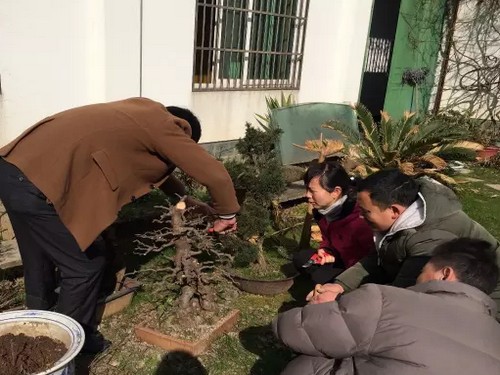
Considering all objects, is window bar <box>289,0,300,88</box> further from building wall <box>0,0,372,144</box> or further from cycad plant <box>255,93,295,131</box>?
building wall <box>0,0,372,144</box>

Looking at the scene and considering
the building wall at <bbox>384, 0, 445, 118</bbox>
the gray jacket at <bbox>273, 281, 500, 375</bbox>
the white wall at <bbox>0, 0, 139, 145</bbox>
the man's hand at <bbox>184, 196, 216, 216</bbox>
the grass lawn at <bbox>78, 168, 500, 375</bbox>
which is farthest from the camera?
the building wall at <bbox>384, 0, 445, 118</bbox>

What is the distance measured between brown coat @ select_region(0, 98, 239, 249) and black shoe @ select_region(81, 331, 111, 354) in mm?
737

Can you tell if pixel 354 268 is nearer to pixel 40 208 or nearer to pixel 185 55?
pixel 40 208

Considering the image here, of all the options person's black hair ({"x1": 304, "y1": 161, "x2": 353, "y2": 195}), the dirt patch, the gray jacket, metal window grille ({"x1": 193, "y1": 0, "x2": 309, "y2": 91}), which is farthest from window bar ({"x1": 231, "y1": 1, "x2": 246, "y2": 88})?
the gray jacket

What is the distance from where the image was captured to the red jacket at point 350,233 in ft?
10.3

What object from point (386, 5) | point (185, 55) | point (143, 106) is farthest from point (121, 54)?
point (386, 5)

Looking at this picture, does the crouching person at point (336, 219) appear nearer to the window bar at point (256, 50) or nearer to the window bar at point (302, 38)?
the window bar at point (256, 50)

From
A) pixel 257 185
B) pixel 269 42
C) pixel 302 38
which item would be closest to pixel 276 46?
pixel 269 42

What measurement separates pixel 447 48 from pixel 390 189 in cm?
896

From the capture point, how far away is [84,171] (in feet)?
7.70

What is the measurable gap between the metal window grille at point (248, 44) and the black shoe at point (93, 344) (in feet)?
12.2

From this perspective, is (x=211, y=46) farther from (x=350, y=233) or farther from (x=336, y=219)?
(x=350, y=233)

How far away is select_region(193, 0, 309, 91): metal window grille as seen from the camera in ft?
19.4

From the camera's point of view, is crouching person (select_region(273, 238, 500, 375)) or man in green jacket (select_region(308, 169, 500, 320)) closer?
crouching person (select_region(273, 238, 500, 375))
